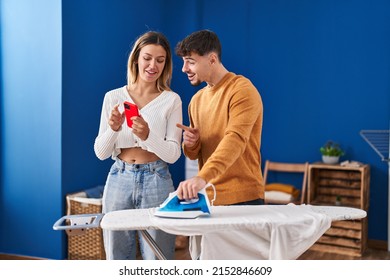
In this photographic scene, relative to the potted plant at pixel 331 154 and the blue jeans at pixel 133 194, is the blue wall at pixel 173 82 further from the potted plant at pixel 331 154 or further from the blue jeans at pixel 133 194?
the blue jeans at pixel 133 194

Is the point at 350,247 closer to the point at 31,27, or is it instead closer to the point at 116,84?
the point at 116,84

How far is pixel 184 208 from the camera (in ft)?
4.25

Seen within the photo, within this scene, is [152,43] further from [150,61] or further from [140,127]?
[140,127]

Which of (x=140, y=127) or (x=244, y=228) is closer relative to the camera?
(x=244, y=228)

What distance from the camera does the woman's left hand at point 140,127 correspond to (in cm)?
148

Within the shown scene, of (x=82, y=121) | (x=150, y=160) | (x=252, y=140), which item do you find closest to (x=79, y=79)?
(x=82, y=121)

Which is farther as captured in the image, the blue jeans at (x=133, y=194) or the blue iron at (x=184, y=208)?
the blue jeans at (x=133, y=194)

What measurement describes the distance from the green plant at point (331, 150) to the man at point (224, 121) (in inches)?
71.9

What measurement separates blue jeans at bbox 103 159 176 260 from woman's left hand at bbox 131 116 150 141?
0.34ft

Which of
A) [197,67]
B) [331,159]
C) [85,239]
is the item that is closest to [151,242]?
[197,67]

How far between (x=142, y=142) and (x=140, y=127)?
72 mm

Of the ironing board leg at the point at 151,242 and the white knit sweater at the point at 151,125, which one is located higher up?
the white knit sweater at the point at 151,125

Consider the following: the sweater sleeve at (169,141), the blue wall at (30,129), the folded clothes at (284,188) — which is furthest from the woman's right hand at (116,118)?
the folded clothes at (284,188)

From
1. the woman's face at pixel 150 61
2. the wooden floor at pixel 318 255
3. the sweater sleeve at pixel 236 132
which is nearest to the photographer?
the sweater sleeve at pixel 236 132
